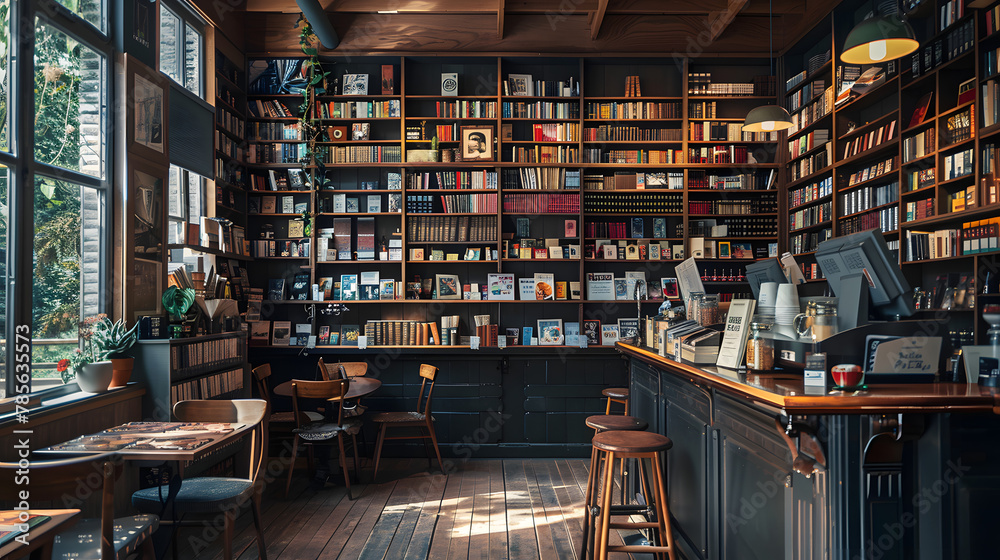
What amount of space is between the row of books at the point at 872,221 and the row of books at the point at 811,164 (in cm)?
58


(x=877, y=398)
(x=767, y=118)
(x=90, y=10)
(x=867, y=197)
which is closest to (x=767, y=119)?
(x=767, y=118)

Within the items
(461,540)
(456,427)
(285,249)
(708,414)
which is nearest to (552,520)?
(461,540)

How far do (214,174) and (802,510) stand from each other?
512 centimetres

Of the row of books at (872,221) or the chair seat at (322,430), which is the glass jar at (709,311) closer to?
the row of books at (872,221)

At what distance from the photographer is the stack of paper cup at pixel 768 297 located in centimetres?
295

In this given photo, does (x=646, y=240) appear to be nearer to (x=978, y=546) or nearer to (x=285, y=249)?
(x=285, y=249)

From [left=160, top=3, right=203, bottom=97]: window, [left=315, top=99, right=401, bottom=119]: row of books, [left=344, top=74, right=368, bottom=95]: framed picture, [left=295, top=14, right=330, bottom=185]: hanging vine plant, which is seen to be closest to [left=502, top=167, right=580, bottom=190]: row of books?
[left=315, top=99, right=401, bottom=119]: row of books

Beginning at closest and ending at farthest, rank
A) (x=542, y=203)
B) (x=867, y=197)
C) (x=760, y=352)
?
1. (x=760, y=352)
2. (x=867, y=197)
3. (x=542, y=203)

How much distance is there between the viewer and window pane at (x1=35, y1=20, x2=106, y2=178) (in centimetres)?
342

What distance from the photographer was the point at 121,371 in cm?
369

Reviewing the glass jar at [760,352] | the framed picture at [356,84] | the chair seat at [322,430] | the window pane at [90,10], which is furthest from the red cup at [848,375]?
the framed picture at [356,84]

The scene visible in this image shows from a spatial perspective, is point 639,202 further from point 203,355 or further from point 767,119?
point 203,355

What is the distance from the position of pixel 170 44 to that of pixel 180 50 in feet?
0.44

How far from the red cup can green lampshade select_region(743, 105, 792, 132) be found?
3.05m
